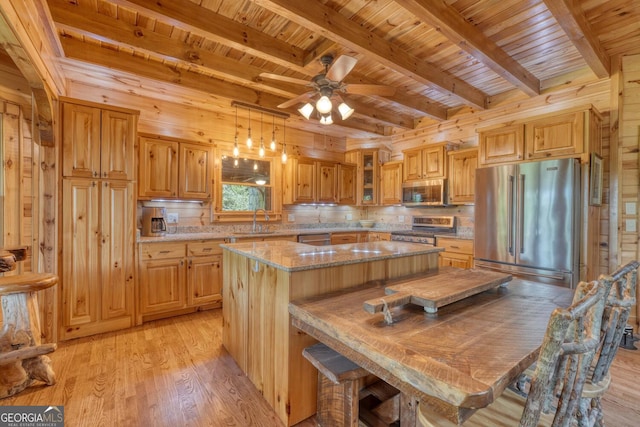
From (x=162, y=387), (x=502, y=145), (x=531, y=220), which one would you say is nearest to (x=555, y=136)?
(x=502, y=145)

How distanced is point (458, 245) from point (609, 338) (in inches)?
112

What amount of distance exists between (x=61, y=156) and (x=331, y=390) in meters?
3.21

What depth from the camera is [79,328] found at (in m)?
2.92

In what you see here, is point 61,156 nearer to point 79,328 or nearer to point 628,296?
point 79,328

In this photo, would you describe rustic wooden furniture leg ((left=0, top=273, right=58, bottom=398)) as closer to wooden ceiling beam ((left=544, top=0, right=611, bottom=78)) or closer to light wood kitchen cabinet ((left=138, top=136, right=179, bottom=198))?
light wood kitchen cabinet ((left=138, top=136, right=179, bottom=198))

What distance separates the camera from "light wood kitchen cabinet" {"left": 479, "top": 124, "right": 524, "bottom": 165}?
10.9ft

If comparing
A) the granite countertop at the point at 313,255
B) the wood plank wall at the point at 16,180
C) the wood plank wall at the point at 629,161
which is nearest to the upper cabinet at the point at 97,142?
the wood plank wall at the point at 16,180

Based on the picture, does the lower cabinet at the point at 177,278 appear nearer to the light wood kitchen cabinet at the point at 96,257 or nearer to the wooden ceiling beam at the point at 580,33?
the light wood kitchen cabinet at the point at 96,257

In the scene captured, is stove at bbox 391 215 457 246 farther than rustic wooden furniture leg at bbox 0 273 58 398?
Yes

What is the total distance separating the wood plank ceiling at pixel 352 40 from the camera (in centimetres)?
223

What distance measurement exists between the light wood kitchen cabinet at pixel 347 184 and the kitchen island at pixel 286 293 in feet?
9.83

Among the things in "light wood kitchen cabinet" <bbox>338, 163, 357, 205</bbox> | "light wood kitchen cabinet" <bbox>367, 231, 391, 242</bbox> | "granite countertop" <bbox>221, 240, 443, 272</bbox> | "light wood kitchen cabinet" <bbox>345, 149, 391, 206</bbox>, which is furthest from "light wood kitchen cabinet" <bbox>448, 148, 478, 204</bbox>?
"granite countertop" <bbox>221, 240, 443, 272</bbox>

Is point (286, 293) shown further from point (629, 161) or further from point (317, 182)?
point (629, 161)

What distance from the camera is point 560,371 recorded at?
917 millimetres
